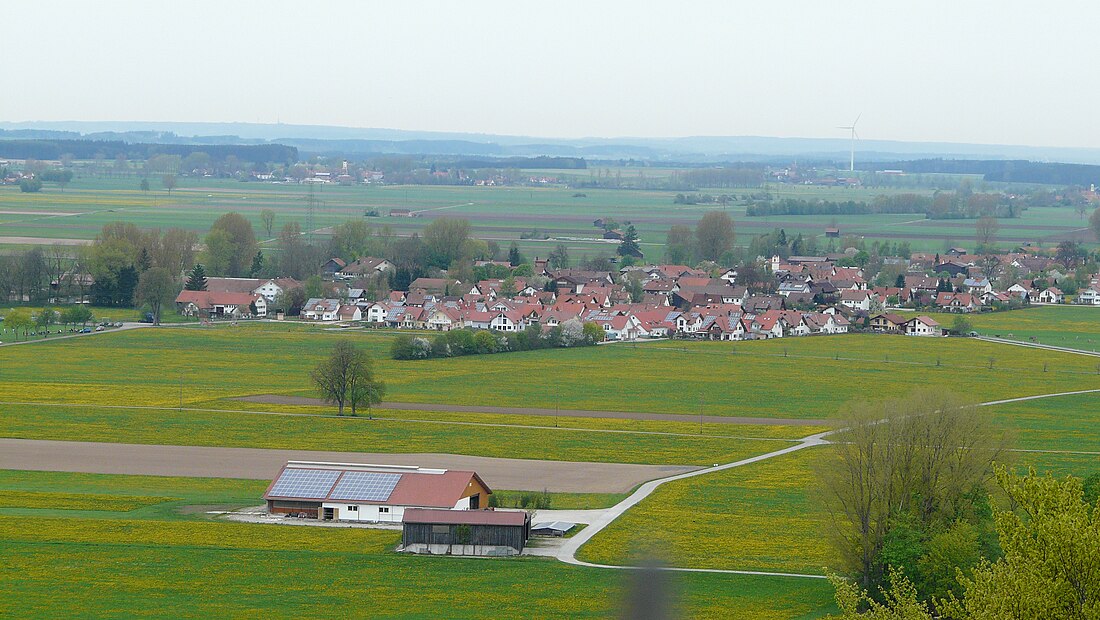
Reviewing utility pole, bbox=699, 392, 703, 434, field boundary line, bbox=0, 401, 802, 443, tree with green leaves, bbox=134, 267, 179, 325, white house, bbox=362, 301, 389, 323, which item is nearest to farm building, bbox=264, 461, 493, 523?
field boundary line, bbox=0, 401, 802, 443

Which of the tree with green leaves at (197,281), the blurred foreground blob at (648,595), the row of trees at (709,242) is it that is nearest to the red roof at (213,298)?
the tree with green leaves at (197,281)

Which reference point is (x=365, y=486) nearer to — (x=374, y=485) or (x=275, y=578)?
(x=374, y=485)

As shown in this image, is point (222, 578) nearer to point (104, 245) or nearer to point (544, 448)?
point (544, 448)

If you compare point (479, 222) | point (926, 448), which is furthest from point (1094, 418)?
point (479, 222)

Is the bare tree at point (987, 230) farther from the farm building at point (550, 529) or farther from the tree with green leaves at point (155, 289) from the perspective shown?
the farm building at point (550, 529)

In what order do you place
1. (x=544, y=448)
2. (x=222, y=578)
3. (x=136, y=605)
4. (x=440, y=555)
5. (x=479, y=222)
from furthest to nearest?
(x=479, y=222) → (x=544, y=448) → (x=440, y=555) → (x=222, y=578) → (x=136, y=605)

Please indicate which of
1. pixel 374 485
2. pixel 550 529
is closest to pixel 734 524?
pixel 550 529

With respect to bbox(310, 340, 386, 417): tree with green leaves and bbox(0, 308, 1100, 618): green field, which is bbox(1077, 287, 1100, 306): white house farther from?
bbox(310, 340, 386, 417): tree with green leaves
